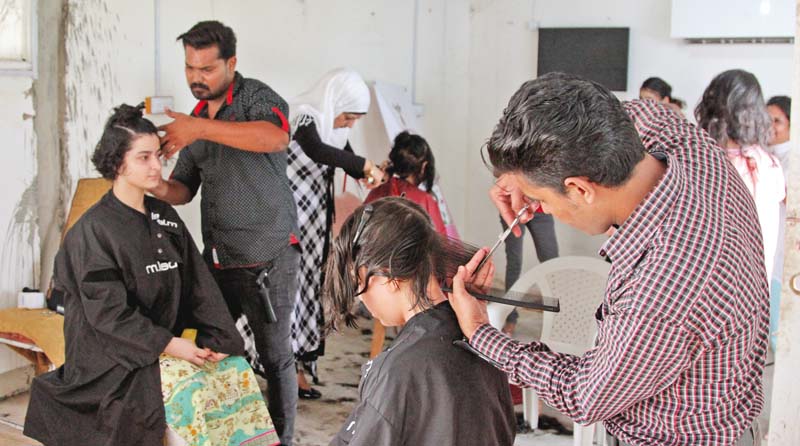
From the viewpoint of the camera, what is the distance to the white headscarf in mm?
4188

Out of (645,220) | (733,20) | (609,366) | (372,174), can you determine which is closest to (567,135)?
(645,220)

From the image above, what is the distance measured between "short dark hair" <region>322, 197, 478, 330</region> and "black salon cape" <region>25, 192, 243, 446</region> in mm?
1093

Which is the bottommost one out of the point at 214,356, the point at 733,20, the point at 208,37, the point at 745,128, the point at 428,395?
the point at 214,356

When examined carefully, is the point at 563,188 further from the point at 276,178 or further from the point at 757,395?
the point at 276,178

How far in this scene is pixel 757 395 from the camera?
151 cm

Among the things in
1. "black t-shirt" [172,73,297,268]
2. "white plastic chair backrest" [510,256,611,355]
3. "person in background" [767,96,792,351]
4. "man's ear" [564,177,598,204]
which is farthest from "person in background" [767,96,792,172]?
"man's ear" [564,177,598,204]

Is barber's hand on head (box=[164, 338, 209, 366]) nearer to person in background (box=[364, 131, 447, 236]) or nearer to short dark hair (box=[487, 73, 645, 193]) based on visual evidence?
person in background (box=[364, 131, 447, 236])

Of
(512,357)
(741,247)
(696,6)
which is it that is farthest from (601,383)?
(696,6)

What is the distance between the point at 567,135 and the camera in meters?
1.27

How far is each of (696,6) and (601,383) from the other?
4.86m

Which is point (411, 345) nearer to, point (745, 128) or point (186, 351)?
point (186, 351)

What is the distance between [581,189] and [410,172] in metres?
2.95

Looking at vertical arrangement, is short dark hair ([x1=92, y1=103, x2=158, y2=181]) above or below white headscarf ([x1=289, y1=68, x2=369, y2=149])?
below

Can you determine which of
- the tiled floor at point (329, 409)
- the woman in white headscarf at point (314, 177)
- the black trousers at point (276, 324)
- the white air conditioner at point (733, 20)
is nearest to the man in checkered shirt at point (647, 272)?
the black trousers at point (276, 324)
